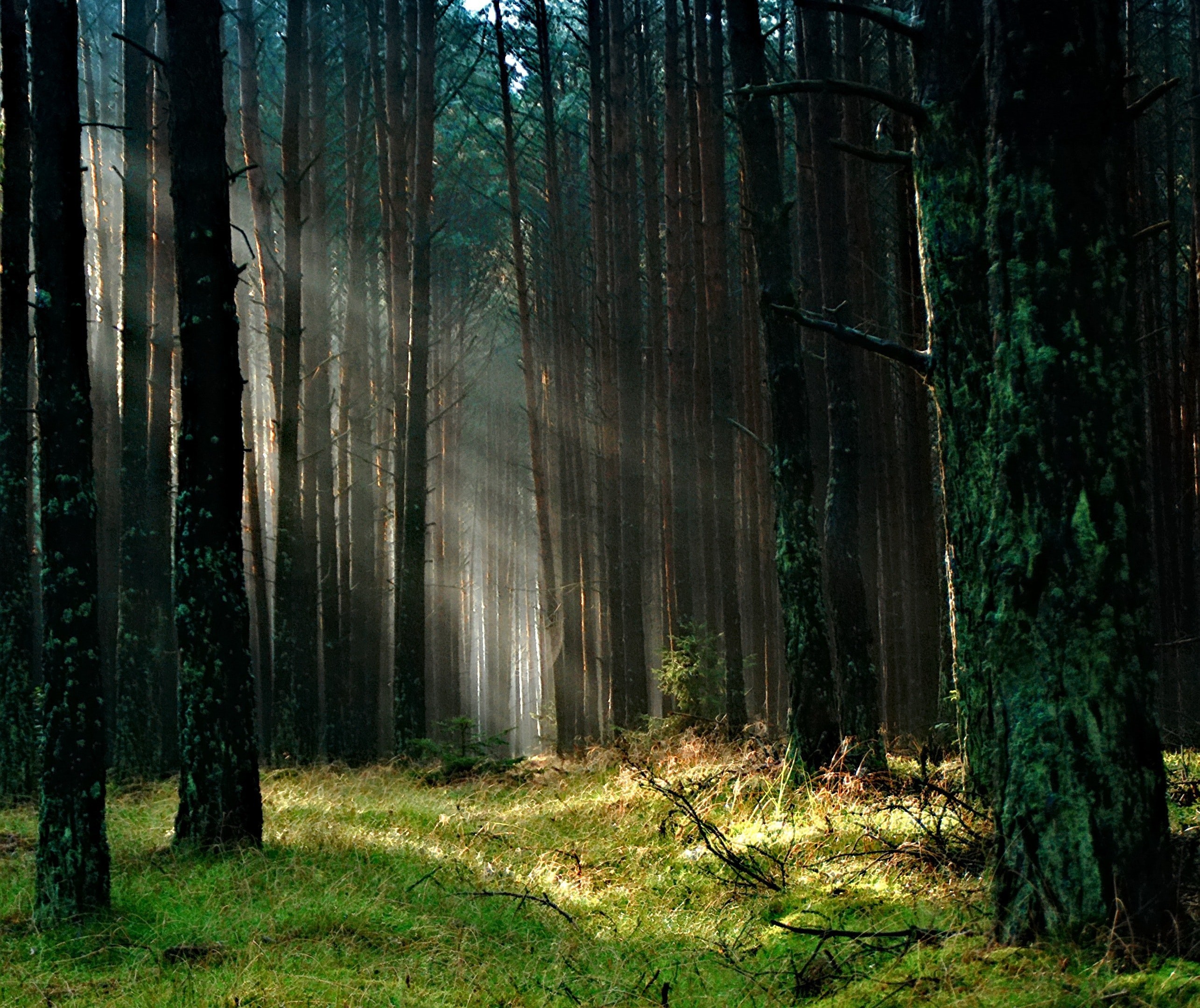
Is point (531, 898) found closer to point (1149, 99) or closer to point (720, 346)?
point (1149, 99)

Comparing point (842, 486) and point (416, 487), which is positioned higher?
point (416, 487)

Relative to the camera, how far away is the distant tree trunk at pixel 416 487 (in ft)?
47.2

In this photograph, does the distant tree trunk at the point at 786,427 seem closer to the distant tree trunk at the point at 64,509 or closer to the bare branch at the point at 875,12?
the bare branch at the point at 875,12

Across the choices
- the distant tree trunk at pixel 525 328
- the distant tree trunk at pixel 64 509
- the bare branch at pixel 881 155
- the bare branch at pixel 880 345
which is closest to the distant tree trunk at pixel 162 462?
the distant tree trunk at pixel 525 328

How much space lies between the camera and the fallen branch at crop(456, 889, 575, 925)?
5426 mm

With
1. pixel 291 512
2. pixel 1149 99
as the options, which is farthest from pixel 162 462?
pixel 1149 99

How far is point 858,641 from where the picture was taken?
9.70m

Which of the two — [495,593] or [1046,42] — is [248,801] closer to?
[1046,42]

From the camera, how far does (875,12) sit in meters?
4.40

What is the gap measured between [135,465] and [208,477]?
6047mm

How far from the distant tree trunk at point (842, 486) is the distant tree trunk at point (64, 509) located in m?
6.08

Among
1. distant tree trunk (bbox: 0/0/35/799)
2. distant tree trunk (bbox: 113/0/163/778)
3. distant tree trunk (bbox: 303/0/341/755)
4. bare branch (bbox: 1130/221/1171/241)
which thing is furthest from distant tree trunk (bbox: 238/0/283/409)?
bare branch (bbox: 1130/221/1171/241)

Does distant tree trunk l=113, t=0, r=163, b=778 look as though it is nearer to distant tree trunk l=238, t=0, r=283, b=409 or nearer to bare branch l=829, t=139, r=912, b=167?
distant tree trunk l=238, t=0, r=283, b=409

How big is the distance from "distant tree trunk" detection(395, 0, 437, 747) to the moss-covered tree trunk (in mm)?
11098
